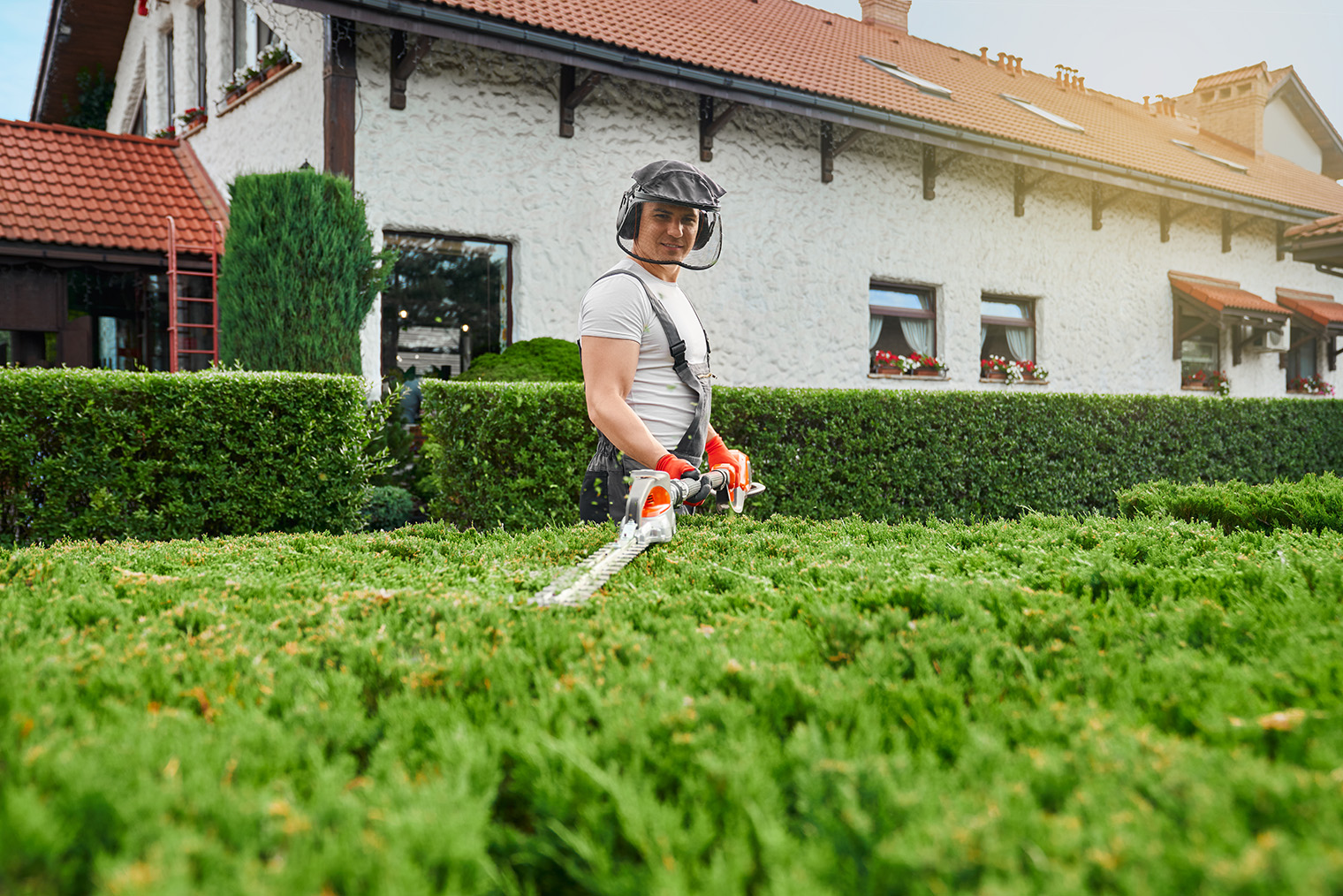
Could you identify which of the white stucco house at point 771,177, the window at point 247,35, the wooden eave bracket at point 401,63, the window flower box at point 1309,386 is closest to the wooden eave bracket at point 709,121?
the white stucco house at point 771,177

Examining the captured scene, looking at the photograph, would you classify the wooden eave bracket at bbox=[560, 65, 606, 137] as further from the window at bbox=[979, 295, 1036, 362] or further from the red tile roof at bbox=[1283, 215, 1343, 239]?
Answer: the red tile roof at bbox=[1283, 215, 1343, 239]

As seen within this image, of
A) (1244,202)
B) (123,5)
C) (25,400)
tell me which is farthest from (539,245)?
(1244,202)

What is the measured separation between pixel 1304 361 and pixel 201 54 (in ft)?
70.1

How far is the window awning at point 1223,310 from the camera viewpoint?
14.6 metres

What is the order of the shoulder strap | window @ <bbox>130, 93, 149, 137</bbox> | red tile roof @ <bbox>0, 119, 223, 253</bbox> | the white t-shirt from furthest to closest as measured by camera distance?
window @ <bbox>130, 93, 149, 137</bbox> < red tile roof @ <bbox>0, 119, 223, 253</bbox> < the shoulder strap < the white t-shirt

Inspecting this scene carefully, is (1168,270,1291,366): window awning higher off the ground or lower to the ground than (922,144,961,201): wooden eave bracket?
lower

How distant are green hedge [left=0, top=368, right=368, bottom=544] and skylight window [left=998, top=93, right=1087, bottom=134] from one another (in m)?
13.3

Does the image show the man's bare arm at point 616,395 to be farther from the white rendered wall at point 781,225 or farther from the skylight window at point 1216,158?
the skylight window at point 1216,158

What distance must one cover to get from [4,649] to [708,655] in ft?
5.82

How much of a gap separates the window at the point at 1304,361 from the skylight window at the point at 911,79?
1022 centimetres

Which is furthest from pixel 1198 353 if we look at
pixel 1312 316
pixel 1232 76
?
pixel 1232 76

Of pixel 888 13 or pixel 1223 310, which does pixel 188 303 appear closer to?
pixel 888 13

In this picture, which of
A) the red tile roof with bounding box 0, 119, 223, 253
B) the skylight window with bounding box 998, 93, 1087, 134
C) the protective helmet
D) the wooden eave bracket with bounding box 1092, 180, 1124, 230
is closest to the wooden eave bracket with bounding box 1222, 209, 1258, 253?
the skylight window with bounding box 998, 93, 1087, 134

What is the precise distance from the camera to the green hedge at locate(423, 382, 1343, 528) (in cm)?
578
